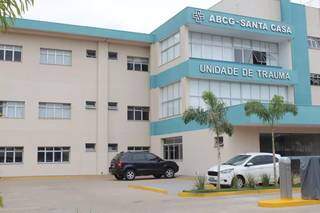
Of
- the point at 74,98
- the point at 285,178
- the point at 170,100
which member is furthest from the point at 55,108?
the point at 285,178

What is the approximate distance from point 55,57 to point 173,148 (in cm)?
1090

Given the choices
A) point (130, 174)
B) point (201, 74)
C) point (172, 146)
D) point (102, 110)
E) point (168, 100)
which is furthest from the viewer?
point (102, 110)

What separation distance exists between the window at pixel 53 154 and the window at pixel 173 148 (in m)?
7.09

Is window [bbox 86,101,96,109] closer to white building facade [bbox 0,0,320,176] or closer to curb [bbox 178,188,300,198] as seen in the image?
white building facade [bbox 0,0,320,176]

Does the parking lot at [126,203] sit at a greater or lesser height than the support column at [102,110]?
lesser

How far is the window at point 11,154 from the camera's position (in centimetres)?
3122

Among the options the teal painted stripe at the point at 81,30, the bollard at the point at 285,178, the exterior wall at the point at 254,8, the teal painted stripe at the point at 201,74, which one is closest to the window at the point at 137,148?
the teal painted stripe at the point at 201,74

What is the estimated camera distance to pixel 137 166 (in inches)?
1064

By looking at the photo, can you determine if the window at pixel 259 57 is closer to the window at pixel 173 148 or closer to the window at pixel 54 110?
the window at pixel 173 148

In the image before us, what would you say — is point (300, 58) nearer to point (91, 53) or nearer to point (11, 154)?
point (91, 53)

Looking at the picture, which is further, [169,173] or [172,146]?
[172,146]

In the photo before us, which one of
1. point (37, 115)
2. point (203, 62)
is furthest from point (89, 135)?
point (203, 62)

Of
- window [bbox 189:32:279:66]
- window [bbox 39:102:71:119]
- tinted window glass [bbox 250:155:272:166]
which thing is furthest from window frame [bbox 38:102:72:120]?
tinted window glass [bbox 250:155:272:166]

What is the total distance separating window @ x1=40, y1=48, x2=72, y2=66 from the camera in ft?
110
